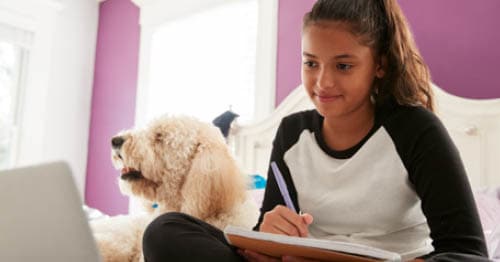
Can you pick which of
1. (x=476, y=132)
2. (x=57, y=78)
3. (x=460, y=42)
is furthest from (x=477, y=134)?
(x=57, y=78)

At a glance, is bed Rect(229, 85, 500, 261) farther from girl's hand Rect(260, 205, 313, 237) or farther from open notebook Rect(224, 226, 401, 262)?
open notebook Rect(224, 226, 401, 262)

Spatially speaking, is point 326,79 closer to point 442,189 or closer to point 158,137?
point 442,189

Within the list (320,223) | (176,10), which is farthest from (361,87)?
(176,10)

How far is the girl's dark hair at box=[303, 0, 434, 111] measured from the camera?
0.97 m

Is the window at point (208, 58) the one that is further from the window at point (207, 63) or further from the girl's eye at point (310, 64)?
the girl's eye at point (310, 64)

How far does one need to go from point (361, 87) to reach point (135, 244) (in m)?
0.82

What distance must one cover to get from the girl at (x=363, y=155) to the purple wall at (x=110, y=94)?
8.99ft

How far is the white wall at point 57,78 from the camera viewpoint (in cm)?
366

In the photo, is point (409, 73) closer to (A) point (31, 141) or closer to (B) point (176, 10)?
(B) point (176, 10)

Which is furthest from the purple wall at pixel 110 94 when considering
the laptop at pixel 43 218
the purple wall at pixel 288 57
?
→ the laptop at pixel 43 218

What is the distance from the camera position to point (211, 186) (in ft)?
4.38

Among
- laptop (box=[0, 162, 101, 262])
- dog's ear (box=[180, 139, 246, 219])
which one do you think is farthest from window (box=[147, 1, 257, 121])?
laptop (box=[0, 162, 101, 262])

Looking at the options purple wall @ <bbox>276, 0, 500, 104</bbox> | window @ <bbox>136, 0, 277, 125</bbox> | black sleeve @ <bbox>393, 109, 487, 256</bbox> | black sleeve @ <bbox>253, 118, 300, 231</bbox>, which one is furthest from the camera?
window @ <bbox>136, 0, 277, 125</bbox>

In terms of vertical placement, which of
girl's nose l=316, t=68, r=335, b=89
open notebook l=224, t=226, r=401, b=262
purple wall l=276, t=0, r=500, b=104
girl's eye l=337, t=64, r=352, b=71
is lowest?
open notebook l=224, t=226, r=401, b=262
